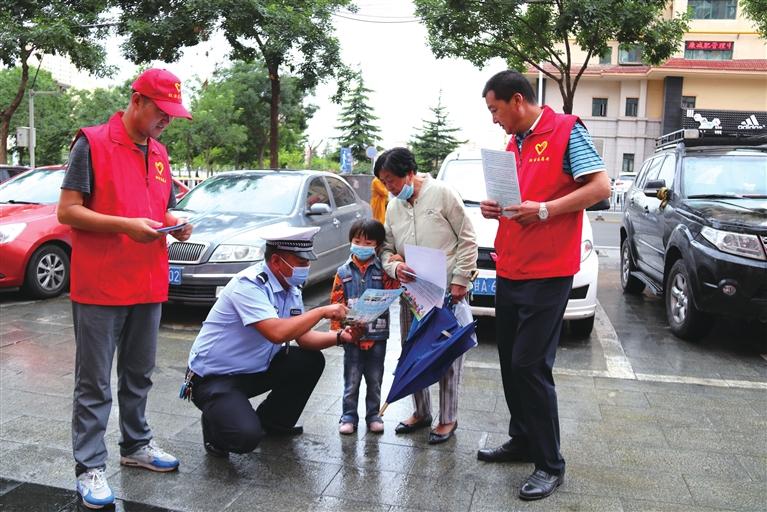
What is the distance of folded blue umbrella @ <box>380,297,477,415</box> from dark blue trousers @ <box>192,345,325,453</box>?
536 millimetres

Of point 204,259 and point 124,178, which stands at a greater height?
point 124,178

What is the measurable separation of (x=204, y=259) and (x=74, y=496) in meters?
3.57

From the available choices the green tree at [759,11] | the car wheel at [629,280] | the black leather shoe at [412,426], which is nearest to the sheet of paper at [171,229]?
the black leather shoe at [412,426]

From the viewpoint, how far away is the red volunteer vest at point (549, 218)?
3029 millimetres

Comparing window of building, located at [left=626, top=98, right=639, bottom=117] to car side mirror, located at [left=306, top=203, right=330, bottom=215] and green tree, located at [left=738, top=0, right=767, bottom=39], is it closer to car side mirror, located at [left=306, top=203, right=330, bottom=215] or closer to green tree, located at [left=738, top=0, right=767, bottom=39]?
green tree, located at [left=738, top=0, right=767, bottom=39]

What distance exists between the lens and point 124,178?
119 inches

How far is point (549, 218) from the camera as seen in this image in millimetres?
3002

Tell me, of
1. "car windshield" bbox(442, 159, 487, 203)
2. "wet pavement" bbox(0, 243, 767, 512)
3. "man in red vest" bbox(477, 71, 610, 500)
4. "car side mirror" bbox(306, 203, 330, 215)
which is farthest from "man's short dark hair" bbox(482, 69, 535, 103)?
"car side mirror" bbox(306, 203, 330, 215)

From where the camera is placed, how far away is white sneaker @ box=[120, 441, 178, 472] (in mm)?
3328

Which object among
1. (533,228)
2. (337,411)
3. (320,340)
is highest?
(533,228)

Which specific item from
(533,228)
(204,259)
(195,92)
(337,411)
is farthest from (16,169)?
(195,92)

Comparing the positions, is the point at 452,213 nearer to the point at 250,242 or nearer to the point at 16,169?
the point at 250,242

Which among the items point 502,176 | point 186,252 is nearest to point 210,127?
point 186,252

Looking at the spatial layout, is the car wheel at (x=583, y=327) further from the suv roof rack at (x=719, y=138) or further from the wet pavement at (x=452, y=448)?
the suv roof rack at (x=719, y=138)
